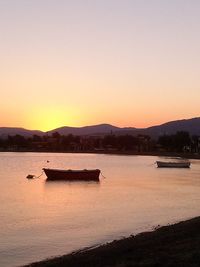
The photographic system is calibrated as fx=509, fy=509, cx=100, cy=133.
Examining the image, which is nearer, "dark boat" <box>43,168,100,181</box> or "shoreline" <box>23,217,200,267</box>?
"shoreline" <box>23,217,200,267</box>

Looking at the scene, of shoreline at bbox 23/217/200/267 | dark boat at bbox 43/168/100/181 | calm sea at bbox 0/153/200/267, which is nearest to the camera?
shoreline at bbox 23/217/200/267

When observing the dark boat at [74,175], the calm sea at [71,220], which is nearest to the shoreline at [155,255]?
the calm sea at [71,220]

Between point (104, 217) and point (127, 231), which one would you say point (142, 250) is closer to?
point (127, 231)

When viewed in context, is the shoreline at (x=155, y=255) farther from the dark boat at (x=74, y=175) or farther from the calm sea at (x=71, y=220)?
the dark boat at (x=74, y=175)

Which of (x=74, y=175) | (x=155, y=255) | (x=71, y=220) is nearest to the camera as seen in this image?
(x=155, y=255)

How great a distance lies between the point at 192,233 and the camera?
2053 cm

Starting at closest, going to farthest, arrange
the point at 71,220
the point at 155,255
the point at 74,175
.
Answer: the point at 155,255 < the point at 71,220 < the point at 74,175

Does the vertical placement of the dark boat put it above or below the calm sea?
above

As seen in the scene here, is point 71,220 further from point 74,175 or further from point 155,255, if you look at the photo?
point 74,175

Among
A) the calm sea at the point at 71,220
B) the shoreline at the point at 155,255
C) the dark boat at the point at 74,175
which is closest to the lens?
the shoreline at the point at 155,255

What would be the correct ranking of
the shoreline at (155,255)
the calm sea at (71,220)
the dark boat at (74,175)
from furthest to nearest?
the dark boat at (74,175), the calm sea at (71,220), the shoreline at (155,255)

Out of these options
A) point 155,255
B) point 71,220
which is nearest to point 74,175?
point 71,220

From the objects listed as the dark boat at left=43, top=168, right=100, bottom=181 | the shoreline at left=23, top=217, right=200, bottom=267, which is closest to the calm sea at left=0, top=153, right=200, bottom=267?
the shoreline at left=23, top=217, right=200, bottom=267

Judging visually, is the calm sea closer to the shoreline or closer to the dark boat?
the shoreline
